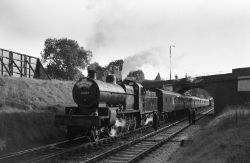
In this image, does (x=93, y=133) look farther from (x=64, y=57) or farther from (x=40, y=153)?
(x=64, y=57)

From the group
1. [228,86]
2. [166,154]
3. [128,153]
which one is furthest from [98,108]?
[228,86]

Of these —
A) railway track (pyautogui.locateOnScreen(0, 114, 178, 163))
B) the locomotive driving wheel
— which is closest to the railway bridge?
the locomotive driving wheel

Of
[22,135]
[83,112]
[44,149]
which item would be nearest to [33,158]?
[44,149]

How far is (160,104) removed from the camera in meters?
24.4

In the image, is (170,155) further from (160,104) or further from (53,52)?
(53,52)

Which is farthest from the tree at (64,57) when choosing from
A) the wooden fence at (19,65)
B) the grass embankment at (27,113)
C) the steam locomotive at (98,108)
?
the steam locomotive at (98,108)

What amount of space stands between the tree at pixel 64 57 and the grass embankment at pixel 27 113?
34.7m

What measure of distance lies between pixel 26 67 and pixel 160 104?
1562cm

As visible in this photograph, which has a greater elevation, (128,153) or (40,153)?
(40,153)

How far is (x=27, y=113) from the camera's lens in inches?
597

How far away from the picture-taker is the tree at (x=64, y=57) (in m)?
57.2

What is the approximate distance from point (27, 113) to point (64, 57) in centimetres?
4389

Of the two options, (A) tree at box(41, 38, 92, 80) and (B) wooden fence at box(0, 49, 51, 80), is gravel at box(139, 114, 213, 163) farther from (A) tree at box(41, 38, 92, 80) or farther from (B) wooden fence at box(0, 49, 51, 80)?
(A) tree at box(41, 38, 92, 80)

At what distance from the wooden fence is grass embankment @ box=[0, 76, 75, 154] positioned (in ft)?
12.6
